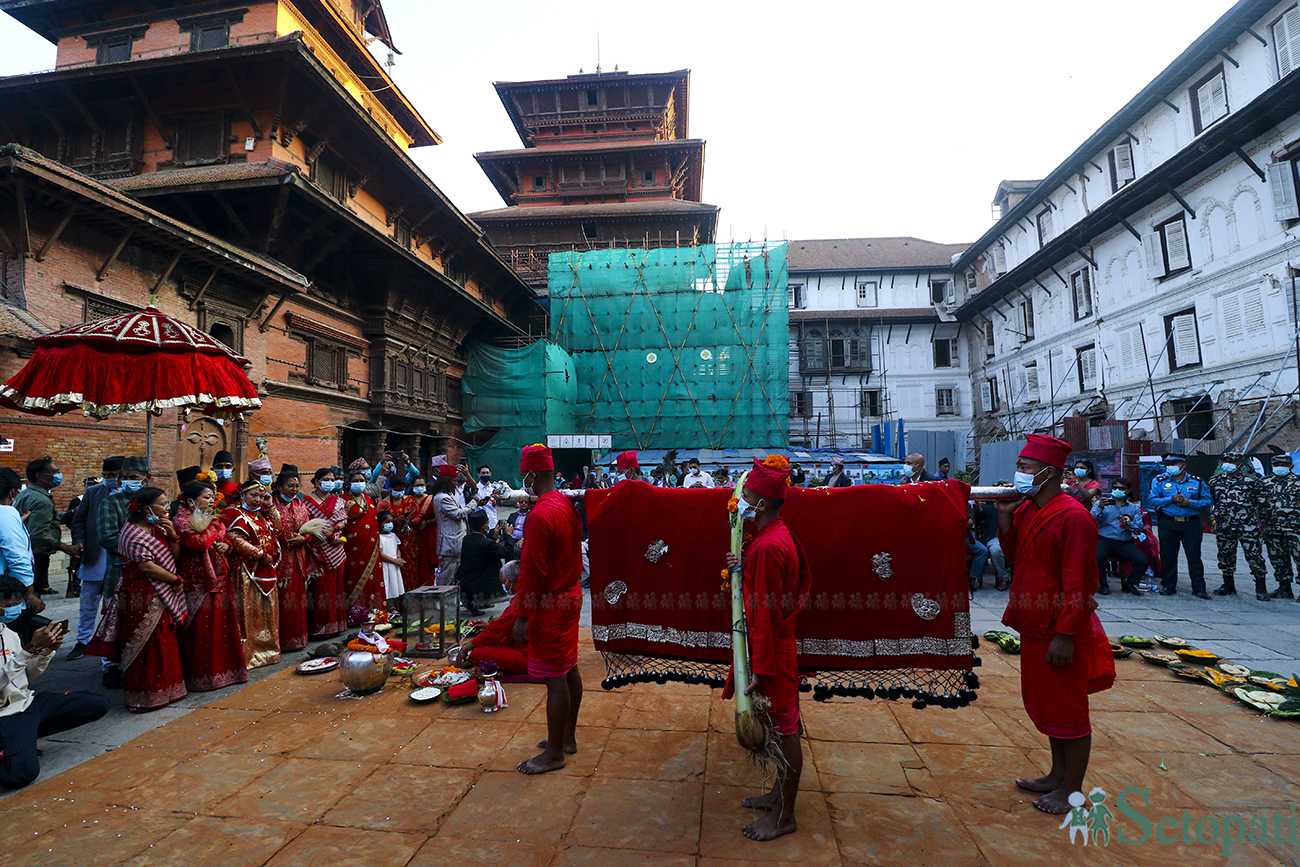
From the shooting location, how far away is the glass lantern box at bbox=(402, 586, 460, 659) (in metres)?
5.75

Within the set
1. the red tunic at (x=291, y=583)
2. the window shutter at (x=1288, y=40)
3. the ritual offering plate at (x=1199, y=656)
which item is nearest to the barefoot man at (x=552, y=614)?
the red tunic at (x=291, y=583)

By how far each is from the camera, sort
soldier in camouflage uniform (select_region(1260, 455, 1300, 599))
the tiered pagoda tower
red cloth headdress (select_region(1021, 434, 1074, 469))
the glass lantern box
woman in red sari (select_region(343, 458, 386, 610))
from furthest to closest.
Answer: the tiered pagoda tower
soldier in camouflage uniform (select_region(1260, 455, 1300, 599))
woman in red sari (select_region(343, 458, 386, 610))
the glass lantern box
red cloth headdress (select_region(1021, 434, 1074, 469))

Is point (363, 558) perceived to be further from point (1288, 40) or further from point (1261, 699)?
point (1288, 40)

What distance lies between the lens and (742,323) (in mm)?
22562

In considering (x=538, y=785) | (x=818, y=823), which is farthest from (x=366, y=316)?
(x=818, y=823)

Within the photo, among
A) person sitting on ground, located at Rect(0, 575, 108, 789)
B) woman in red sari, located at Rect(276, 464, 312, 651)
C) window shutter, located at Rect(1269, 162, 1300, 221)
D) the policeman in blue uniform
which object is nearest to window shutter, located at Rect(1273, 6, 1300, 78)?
window shutter, located at Rect(1269, 162, 1300, 221)

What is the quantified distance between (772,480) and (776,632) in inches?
27.1

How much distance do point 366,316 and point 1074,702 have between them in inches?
667

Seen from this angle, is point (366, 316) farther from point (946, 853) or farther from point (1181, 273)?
point (1181, 273)

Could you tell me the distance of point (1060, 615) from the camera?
290cm

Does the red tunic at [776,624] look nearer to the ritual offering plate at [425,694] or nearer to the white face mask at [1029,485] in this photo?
the white face mask at [1029,485]

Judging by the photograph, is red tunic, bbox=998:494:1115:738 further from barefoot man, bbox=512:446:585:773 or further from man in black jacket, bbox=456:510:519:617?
man in black jacket, bbox=456:510:519:617

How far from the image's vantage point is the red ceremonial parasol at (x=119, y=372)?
5008mm

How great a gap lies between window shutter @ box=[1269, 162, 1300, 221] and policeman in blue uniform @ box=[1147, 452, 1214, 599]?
32.4 ft
